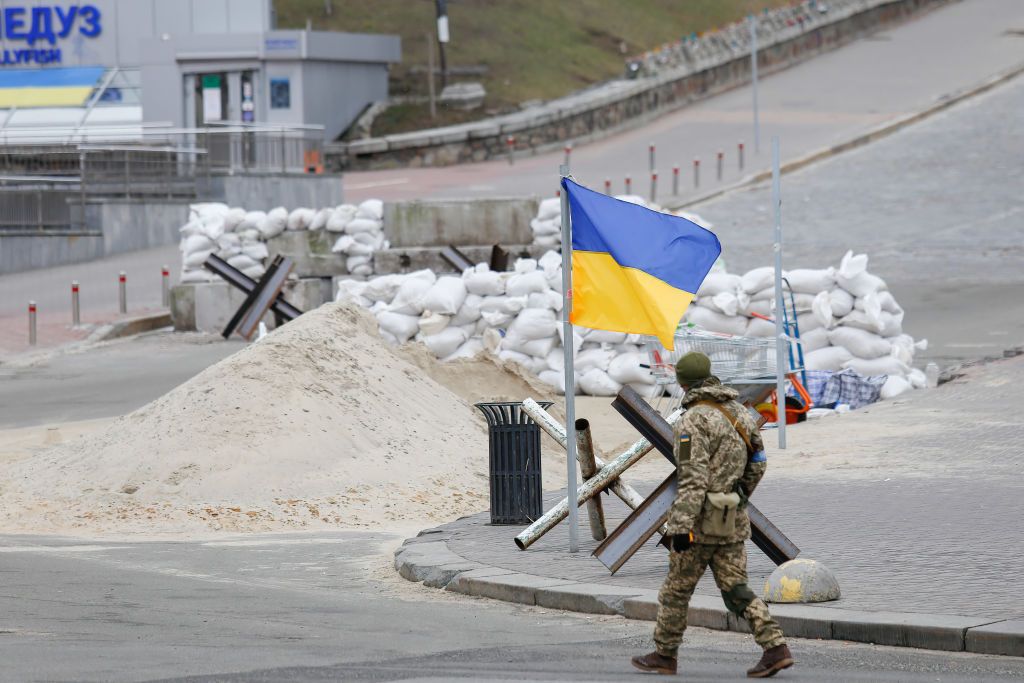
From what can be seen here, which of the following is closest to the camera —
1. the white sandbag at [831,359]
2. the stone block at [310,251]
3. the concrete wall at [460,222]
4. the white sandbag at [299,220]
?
the white sandbag at [831,359]

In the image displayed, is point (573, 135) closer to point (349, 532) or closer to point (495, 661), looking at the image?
point (349, 532)

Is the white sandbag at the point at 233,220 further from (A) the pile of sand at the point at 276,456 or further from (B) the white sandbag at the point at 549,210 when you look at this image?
(A) the pile of sand at the point at 276,456

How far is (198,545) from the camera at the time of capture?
10508mm

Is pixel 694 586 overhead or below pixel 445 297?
below

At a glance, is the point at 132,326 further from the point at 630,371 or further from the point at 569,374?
the point at 569,374

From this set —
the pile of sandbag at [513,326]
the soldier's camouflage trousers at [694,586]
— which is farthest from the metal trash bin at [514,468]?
the pile of sandbag at [513,326]

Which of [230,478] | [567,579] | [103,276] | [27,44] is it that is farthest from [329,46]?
[567,579]

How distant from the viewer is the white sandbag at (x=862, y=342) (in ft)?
57.7

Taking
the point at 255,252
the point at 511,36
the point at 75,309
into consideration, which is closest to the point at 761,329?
the point at 255,252

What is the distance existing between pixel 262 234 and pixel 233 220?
483 millimetres

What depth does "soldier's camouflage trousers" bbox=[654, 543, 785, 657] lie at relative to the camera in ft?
21.8

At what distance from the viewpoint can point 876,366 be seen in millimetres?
17562

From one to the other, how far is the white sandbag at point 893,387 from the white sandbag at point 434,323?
189 inches

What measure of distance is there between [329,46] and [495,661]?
36169 mm
